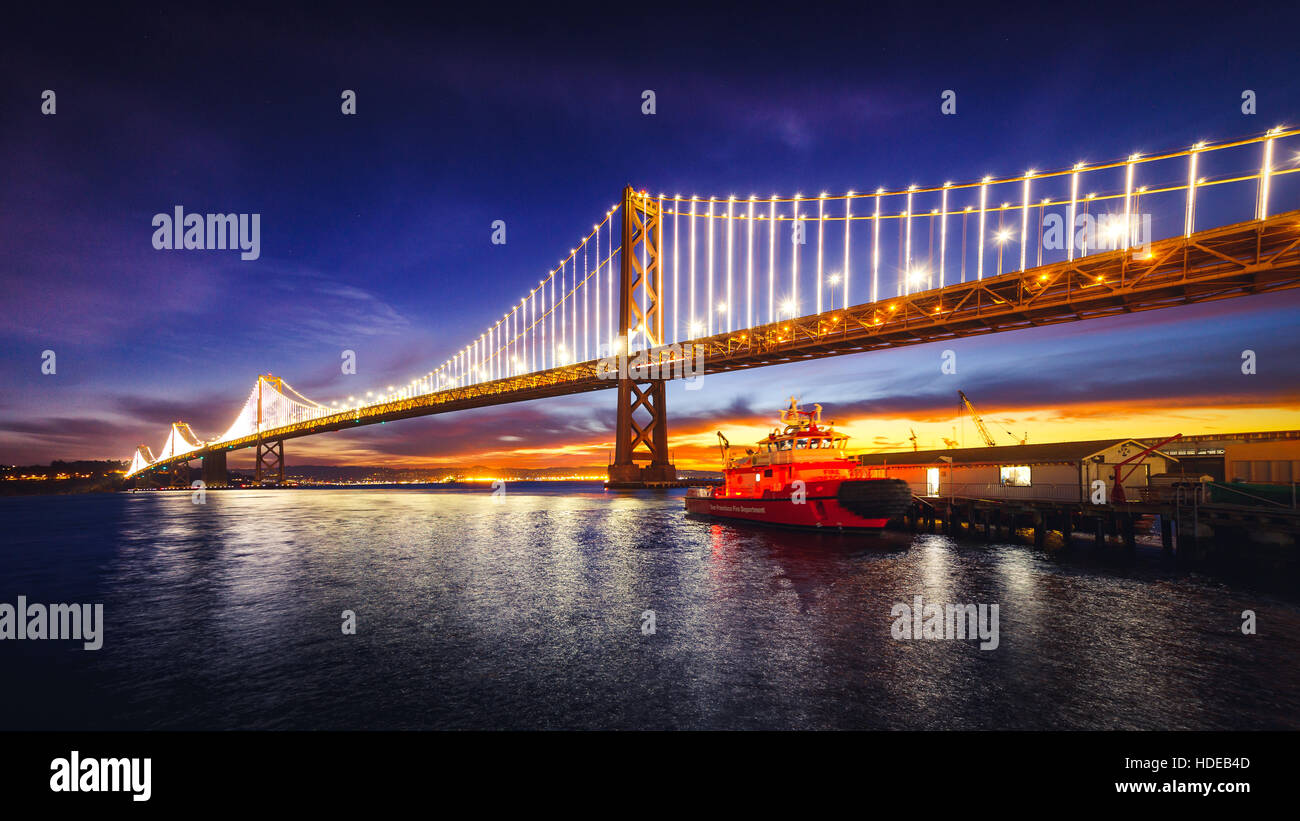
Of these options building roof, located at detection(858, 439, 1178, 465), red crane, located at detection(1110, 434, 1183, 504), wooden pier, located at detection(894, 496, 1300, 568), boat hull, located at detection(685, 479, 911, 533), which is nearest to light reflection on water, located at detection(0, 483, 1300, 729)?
wooden pier, located at detection(894, 496, 1300, 568)

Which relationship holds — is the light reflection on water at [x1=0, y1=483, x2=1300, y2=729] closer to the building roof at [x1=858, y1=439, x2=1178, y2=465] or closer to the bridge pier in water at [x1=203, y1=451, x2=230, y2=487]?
the building roof at [x1=858, y1=439, x2=1178, y2=465]

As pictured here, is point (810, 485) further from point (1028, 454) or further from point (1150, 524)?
point (1150, 524)

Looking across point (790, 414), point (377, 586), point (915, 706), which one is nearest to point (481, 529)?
point (377, 586)

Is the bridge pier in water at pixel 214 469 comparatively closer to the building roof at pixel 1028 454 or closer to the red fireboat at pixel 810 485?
the red fireboat at pixel 810 485

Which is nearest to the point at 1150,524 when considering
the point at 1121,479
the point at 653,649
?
the point at 1121,479

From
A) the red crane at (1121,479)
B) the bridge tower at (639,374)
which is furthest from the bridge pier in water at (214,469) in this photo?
the red crane at (1121,479)

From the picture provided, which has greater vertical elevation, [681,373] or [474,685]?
[681,373]

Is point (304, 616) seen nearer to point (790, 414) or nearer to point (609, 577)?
point (609, 577)
